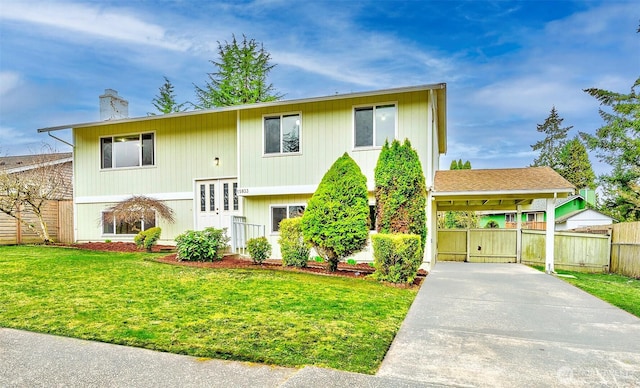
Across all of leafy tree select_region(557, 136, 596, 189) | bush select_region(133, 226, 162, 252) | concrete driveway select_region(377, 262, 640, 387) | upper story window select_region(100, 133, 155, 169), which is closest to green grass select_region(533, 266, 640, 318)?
Result: concrete driveway select_region(377, 262, 640, 387)

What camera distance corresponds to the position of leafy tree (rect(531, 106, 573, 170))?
125 feet

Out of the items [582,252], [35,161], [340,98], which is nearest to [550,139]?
[582,252]

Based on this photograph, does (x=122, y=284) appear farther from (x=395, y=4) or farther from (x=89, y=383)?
(x=395, y=4)

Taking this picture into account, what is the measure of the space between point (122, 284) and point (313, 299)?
343 cm

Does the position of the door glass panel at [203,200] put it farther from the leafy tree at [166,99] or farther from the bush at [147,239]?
the leafy tree at [166,99]

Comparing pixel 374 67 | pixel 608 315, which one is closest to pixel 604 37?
pixel 374 67

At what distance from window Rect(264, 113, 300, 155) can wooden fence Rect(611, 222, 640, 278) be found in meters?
10.5

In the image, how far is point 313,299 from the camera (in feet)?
18.0

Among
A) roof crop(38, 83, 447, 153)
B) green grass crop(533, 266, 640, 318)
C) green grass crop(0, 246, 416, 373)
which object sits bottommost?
green grass crop(533, 266, 640, 318)

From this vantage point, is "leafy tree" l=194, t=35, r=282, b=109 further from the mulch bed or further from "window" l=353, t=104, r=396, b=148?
the mulch bed

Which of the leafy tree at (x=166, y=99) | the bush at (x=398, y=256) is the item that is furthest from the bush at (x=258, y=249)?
the leafy tree at (x=166, y=99)

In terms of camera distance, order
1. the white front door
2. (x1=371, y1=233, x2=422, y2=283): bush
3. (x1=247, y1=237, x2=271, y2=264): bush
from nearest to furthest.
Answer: (x1=371, y1=233, x2=422, y2=283): bush
(x1=247, y1=237, x2=271, y2=264): bush
the white front door

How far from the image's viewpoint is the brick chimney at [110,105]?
13953mm

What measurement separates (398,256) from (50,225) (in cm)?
1307
